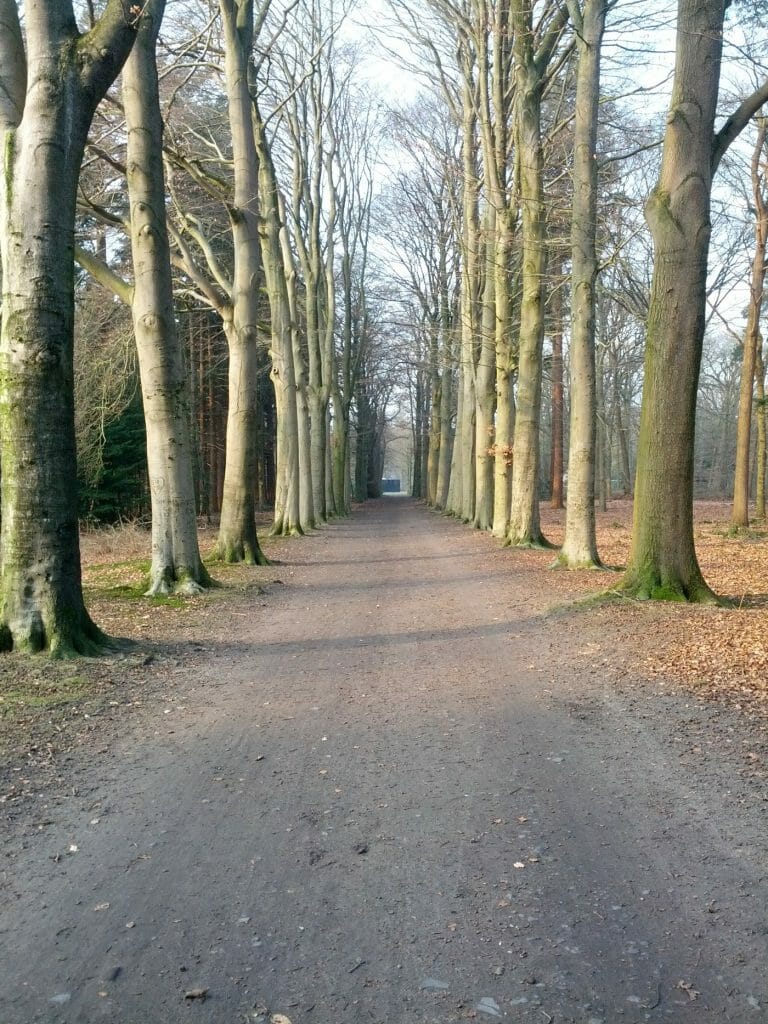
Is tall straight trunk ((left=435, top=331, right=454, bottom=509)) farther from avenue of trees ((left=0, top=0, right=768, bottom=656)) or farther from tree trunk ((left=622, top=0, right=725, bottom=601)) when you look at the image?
tree trunk ((left=622, top=0, right=725, bottom=601))

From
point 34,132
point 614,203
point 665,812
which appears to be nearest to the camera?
point 665,812

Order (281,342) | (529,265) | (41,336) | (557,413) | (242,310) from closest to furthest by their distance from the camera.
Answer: (41,336)
(242,310)
(529,265)
(281,342)
(557,413)

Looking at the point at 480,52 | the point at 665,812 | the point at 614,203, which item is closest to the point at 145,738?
the point at 665,812

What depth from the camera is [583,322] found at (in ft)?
45.9

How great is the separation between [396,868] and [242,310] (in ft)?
43.6

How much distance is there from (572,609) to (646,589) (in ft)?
2.85

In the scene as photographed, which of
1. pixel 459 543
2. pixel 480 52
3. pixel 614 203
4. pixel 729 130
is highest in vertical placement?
pixel 480 52

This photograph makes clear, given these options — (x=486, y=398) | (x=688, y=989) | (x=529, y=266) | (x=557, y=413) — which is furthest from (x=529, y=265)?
(x=557, y=413)

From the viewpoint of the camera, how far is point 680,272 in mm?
9555

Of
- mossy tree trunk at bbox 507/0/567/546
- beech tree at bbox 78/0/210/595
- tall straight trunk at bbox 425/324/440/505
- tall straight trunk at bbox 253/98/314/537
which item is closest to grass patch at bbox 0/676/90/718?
beech tree at bbox 78/0/210/595

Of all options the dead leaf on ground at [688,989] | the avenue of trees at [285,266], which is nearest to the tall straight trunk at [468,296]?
the avenue of trees at [285,266]

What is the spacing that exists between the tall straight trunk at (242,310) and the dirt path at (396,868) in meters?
9.12

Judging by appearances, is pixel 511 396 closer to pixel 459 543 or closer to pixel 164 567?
pixel 459 543

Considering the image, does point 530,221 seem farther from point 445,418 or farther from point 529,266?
point 445,418
